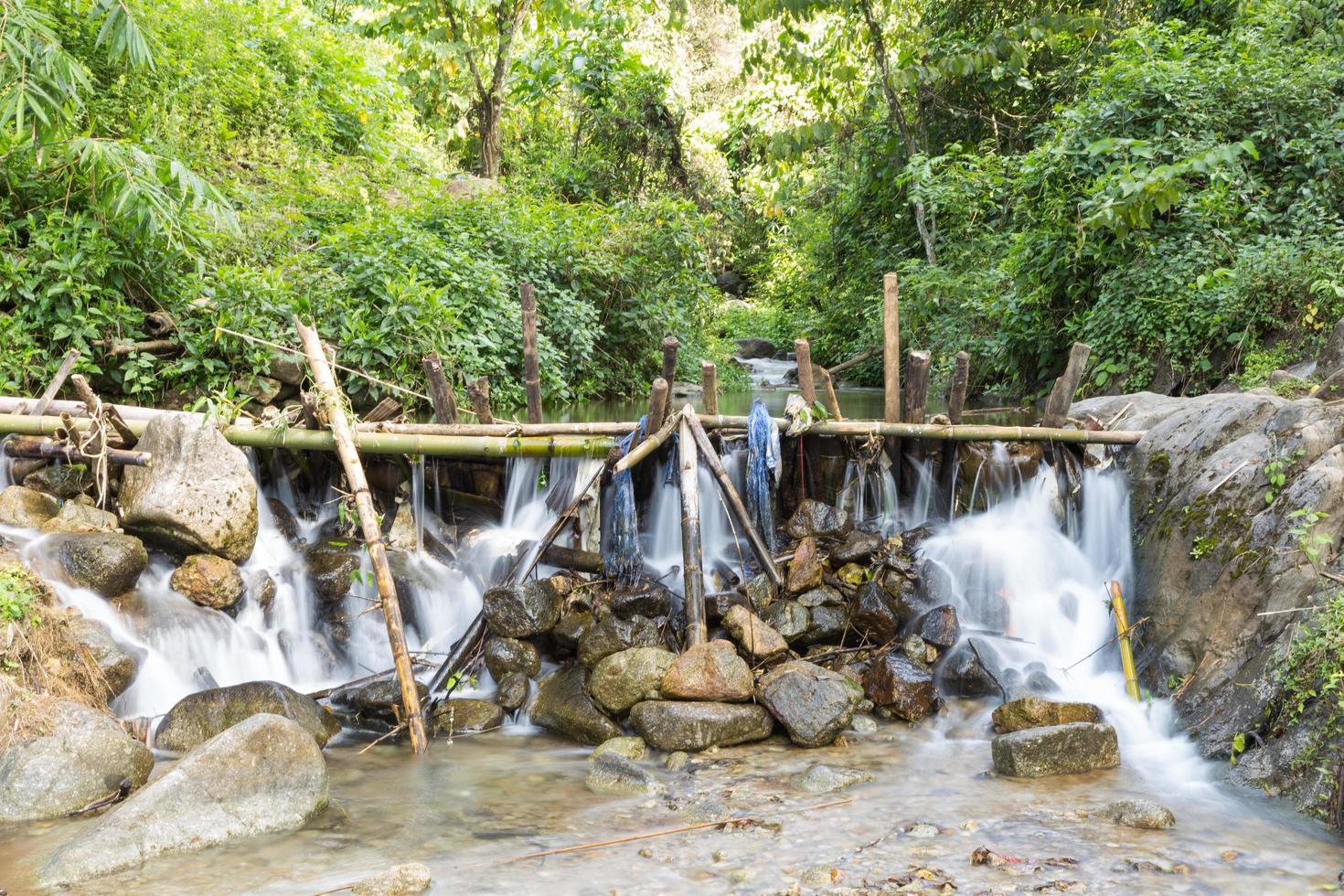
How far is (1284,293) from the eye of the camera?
9.82 meters

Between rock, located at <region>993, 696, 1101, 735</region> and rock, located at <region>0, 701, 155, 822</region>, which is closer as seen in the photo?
rock, located at <region>0, 701, 155, 822</region>

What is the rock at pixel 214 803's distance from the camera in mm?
4297

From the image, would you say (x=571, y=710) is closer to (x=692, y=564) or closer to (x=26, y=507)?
(x=692, y=564)

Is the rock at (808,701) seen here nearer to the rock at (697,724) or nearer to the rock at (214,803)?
the rock at (697,724)

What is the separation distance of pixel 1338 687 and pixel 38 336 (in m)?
10.5

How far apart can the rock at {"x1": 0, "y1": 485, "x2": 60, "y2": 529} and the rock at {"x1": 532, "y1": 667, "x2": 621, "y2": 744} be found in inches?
145

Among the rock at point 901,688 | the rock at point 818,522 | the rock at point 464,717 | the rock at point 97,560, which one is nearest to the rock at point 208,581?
the rock at point 97,560

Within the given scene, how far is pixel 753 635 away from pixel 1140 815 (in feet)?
8.30

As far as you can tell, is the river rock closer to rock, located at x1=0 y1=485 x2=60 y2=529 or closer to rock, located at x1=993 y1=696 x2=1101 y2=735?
rock, located at x1=0 y1=485 x2=60 y2=529

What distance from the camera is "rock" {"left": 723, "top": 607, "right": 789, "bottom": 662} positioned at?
6.54 meters

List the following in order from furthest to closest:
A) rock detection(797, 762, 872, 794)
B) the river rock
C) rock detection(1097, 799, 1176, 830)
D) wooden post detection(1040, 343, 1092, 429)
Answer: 1. wooden post detection(1040, 343, 1092, 429)
2. the river rock
3. rock detection(797, 762, 872, 794)
4. rock detection(1097, 799, 1176, 830)

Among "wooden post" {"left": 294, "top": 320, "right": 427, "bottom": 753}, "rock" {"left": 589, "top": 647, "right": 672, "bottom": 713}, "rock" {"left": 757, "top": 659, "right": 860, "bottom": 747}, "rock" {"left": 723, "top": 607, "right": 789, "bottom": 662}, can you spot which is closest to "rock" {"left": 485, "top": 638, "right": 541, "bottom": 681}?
"wooden post" {"left": 294, "top": 320, "right": 427, "bottom": 753}

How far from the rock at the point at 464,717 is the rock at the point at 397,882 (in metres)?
2.00

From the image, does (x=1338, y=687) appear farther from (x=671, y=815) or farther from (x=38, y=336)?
(x=38, y=336)
